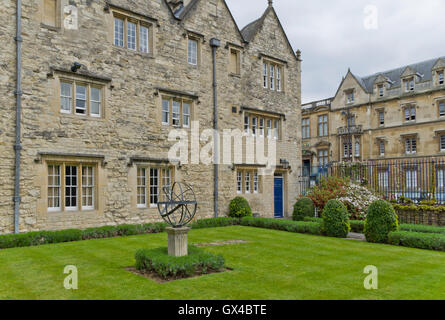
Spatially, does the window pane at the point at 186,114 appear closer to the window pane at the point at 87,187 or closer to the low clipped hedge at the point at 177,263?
the window pane at the point at 87,187

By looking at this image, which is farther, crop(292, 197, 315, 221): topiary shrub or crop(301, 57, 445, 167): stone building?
crop(301, 57, 445, 167): stone building

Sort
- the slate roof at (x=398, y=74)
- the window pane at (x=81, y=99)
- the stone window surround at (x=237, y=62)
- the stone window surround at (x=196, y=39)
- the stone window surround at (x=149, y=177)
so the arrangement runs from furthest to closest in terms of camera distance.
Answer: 1. the slate roof at (x=398, y=74)
2. the stone window surround at (x=237, y=62)
3. the stone window surround at (x=196, y=39)
4. the stone window surround at (x=149, y=177)
5. the window pane at (x=81, y=99)

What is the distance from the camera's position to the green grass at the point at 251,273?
662 centimetres

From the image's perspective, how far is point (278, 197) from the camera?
77.0 feet

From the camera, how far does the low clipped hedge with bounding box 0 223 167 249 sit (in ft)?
38.6

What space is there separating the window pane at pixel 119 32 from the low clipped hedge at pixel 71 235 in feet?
27.5

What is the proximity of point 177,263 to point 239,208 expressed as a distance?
39.5 ft

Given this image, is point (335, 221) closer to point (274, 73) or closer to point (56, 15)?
point (274, 73)

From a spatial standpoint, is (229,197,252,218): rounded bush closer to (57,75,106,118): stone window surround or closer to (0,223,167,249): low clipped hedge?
(0,223,167,249): low clipped hedge

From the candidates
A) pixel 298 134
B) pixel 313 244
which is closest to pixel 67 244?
A: pixel 313 244

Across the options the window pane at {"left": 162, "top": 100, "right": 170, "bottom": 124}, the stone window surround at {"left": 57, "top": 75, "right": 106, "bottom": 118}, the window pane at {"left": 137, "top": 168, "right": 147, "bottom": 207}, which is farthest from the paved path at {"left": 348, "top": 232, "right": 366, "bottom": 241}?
the stone window surround at {"left": 57, "top": 75, "right": 106, "bottom": 118}

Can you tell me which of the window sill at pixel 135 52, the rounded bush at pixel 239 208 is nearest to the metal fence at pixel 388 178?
the rounded bush at pixel 239 208

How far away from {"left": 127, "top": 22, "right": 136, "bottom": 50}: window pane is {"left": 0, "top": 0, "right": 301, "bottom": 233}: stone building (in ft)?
0.16

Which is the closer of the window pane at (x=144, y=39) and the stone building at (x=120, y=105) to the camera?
the stone building at (x=120, y=105)
